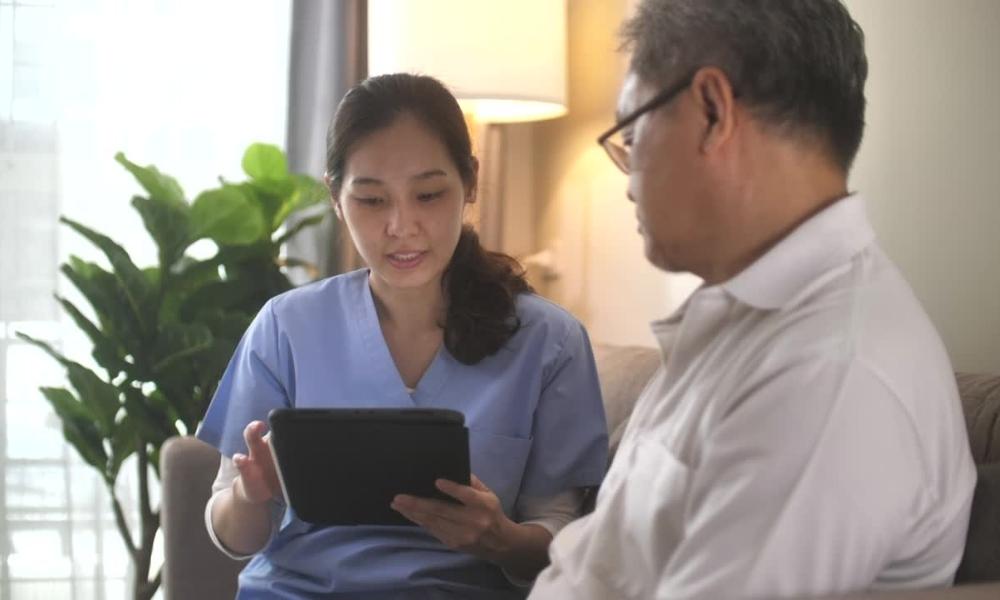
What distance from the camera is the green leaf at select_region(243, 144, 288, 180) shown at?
8.56 feet

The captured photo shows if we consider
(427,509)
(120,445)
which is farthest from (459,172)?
(120,445)

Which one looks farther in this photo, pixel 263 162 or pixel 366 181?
pixel 263 162

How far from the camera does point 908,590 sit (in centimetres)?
86

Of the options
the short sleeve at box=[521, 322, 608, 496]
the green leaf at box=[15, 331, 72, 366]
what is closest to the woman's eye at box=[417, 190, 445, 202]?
the short sleeve at box=[521, 322, 608, 496]

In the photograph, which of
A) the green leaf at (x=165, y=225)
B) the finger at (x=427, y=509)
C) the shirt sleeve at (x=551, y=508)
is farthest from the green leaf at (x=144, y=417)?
the finger at (x=427, y=509)

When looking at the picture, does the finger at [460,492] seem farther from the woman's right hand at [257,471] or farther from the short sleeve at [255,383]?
the short sleeve at [255,383]

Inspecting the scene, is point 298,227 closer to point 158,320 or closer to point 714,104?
point 158,320

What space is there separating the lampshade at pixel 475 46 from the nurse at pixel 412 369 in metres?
0.81

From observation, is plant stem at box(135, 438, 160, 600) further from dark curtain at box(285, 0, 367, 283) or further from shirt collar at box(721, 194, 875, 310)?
shirt collar at box(721, 194, 875, 310)

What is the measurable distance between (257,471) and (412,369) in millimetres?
256

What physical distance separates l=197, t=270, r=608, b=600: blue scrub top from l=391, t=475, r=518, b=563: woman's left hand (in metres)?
0.10

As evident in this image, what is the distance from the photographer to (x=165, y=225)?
248 cm

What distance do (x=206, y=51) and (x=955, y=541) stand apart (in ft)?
7.43

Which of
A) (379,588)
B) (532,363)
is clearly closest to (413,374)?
(532,363)
